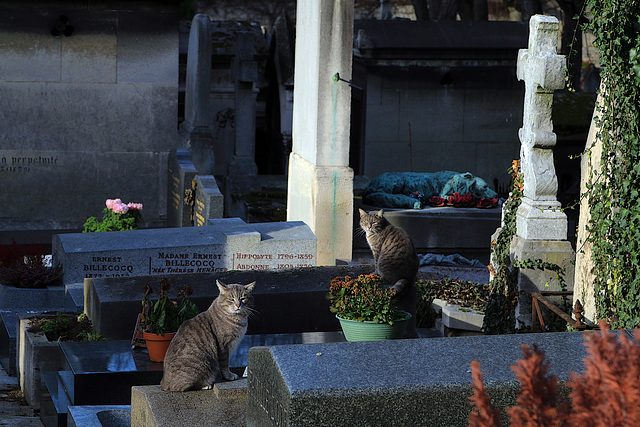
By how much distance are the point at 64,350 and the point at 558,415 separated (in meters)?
5.16

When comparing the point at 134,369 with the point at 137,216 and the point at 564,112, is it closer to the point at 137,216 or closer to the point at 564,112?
the point at 137,216

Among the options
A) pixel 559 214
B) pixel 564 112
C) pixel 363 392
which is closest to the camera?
pixel 363 392

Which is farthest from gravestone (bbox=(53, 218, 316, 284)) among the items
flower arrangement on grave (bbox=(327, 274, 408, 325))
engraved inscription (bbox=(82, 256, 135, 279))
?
flower arrangement on grave (bbox=(327, 274, 408, 325))

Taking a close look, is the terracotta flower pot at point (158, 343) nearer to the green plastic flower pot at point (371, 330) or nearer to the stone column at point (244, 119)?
the green plastic flower pot at point (371, 330)

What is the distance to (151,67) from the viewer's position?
1433 cm

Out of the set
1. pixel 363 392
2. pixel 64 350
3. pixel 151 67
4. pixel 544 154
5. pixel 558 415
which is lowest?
pixel 64 350

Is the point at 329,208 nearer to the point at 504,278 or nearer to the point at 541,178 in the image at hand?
the point at 504,278

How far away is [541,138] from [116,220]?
18.1 feet

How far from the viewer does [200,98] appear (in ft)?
53.4

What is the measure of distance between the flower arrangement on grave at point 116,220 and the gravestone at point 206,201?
0.94 metres

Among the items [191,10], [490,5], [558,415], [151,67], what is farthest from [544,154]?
[490,5]

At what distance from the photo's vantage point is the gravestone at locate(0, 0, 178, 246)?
1405cm

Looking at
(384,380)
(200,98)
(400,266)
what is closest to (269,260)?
(400,266)

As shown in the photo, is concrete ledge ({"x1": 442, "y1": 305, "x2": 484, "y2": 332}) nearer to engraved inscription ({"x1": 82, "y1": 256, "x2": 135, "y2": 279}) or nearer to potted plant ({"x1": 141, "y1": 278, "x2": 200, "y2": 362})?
potted plant ({"x1": 141, "y1": 278, "x2": 200, "y2": 362})
